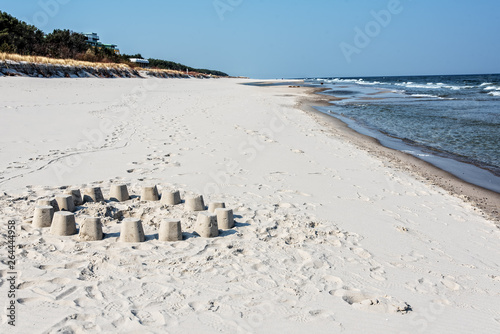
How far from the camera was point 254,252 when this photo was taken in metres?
3.99

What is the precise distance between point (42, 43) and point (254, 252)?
41.6 m

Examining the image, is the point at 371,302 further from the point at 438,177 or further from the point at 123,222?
the point at 438,177

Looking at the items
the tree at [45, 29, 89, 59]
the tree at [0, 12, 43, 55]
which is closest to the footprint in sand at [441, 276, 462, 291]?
the tree at [0, 12, 43, 55]

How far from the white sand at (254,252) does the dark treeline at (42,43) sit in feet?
92.3

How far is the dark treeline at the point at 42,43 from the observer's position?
32.6 m

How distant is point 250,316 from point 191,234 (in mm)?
1570

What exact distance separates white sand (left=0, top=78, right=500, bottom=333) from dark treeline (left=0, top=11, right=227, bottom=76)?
28.1m

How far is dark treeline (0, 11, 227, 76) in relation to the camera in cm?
3256

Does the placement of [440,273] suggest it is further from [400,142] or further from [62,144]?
[400,142]

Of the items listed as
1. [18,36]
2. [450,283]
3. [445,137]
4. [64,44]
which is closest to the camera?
[450,283]

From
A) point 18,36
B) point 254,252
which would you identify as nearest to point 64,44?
point 18,36

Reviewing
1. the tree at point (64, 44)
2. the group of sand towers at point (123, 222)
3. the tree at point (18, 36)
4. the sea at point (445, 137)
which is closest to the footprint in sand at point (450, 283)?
the group of sand towers at point (123, 222)

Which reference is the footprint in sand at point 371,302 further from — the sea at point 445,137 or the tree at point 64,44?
the tree at point 64,44

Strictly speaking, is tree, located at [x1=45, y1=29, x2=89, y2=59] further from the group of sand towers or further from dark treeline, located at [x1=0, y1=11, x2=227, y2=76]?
the group of sand towers
